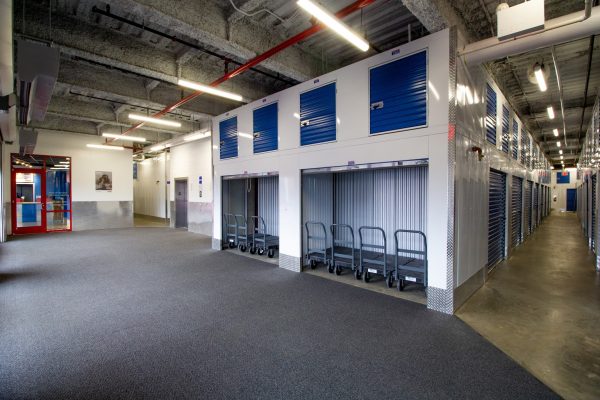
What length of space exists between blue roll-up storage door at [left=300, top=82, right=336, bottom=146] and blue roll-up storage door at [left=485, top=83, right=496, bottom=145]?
271cm

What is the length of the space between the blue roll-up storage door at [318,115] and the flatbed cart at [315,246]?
1583mm

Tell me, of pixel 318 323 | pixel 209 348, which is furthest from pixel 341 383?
pixel 209 348

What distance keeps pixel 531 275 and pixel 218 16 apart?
7.00m

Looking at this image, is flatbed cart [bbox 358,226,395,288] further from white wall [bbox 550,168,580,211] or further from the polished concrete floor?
white wall [bbox 550,168,580,211]

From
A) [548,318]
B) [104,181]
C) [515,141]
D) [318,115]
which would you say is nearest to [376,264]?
[548,318]

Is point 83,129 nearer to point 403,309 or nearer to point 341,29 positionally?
point 341,29

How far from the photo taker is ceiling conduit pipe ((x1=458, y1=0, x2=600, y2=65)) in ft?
9.37

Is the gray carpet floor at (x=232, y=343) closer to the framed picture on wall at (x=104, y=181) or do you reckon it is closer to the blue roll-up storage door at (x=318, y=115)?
the blue roll-up storage door at (x=318, y=115)

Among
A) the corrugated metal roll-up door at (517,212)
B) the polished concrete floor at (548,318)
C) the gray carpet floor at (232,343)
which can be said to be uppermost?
the corrugated metal roll-up door at (517,212)

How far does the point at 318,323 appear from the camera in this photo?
10.9ft

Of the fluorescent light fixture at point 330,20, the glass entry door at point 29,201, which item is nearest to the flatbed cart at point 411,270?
the fluorescent light fixture at point 330,20

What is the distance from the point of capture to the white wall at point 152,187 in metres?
14.7

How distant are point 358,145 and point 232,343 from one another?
330 centimetres

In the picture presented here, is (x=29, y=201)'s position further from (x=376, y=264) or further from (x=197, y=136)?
(x=376, y=264)
